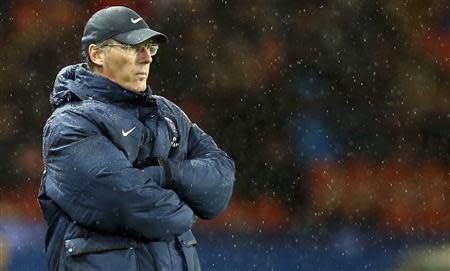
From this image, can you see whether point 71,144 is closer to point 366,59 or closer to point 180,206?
point 180,206

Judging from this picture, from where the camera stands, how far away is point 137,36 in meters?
3.27

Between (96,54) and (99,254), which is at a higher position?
(96,54)

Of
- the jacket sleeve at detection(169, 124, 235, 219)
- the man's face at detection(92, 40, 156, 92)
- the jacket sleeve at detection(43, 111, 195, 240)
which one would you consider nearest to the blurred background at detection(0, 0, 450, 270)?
the jacket sleeve at detection(169, 124, 235, 219)

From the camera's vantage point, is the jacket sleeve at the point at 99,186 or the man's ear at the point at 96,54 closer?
the jacket sleeve at the point at 99,186

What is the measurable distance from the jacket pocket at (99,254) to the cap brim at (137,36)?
611 mm

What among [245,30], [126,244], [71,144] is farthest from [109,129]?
[245,30]

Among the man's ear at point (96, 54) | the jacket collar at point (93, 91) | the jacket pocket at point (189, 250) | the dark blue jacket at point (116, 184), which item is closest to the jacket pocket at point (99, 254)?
the dark blue jacket at point (116, 184)

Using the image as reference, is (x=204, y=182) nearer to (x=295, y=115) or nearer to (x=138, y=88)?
(x=138, y=88)

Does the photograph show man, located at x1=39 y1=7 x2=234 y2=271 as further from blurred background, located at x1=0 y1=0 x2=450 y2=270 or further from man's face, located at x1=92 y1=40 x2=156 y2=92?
blurred background, located at x1=0 y1=0 x2=450 y2=270

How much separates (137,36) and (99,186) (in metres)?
0.49

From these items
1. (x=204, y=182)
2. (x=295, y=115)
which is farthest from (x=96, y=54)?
(x=295, y=115)

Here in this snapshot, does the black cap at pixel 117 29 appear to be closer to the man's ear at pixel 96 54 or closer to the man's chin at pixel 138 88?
the man's ear at pixel 96 54

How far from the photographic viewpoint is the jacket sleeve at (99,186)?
10.2ft

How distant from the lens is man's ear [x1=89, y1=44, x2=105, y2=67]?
3.29 m
